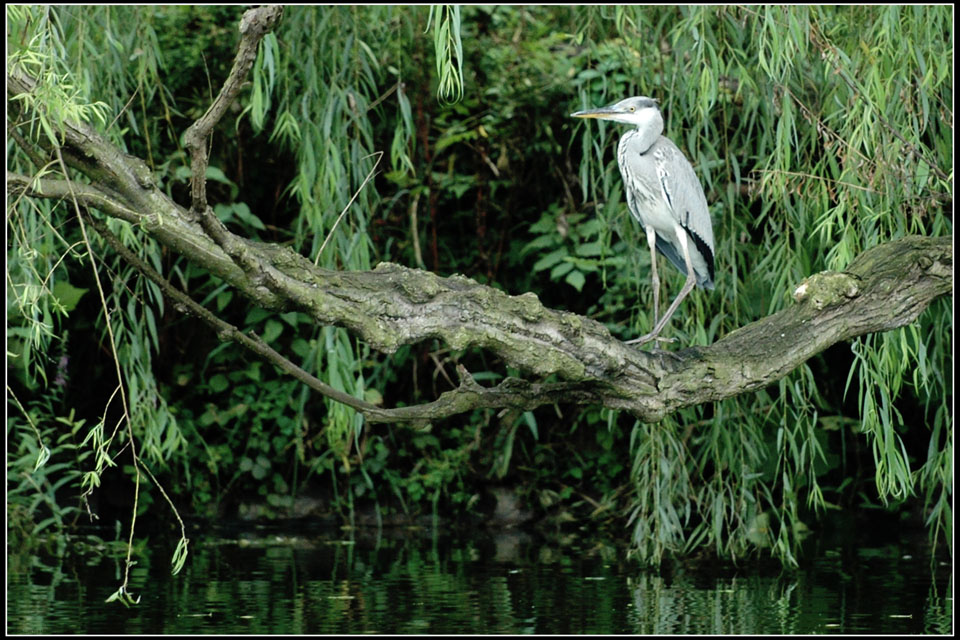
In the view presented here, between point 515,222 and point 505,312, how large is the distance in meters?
3.70

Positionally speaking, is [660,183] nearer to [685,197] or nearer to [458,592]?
[685,197]

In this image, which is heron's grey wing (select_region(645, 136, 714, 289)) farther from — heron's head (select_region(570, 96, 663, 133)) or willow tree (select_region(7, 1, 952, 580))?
willow tree (select_region(7, 1, 952, 580))

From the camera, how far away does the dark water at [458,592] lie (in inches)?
142

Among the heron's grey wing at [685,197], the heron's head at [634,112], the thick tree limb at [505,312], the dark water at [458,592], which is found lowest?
the dark water at [458,592]

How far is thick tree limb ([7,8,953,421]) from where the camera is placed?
232cm

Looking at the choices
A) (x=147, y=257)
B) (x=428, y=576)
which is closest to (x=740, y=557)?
(x=428, y=576)

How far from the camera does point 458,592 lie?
4.16m

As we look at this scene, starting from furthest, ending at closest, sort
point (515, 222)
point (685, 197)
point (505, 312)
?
point (515, 222) < point (685, 197) < point (505, 312)

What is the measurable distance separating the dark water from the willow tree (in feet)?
0.85

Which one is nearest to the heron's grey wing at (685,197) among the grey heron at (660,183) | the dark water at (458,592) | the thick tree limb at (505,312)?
the grey heron at (660,183)

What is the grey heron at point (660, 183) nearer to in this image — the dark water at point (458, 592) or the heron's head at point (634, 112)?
the heron's head at point (634, 112)

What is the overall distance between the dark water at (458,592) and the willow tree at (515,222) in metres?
0.26

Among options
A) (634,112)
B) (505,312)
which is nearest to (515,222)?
(634,112)

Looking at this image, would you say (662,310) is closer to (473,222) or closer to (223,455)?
(473,222)
